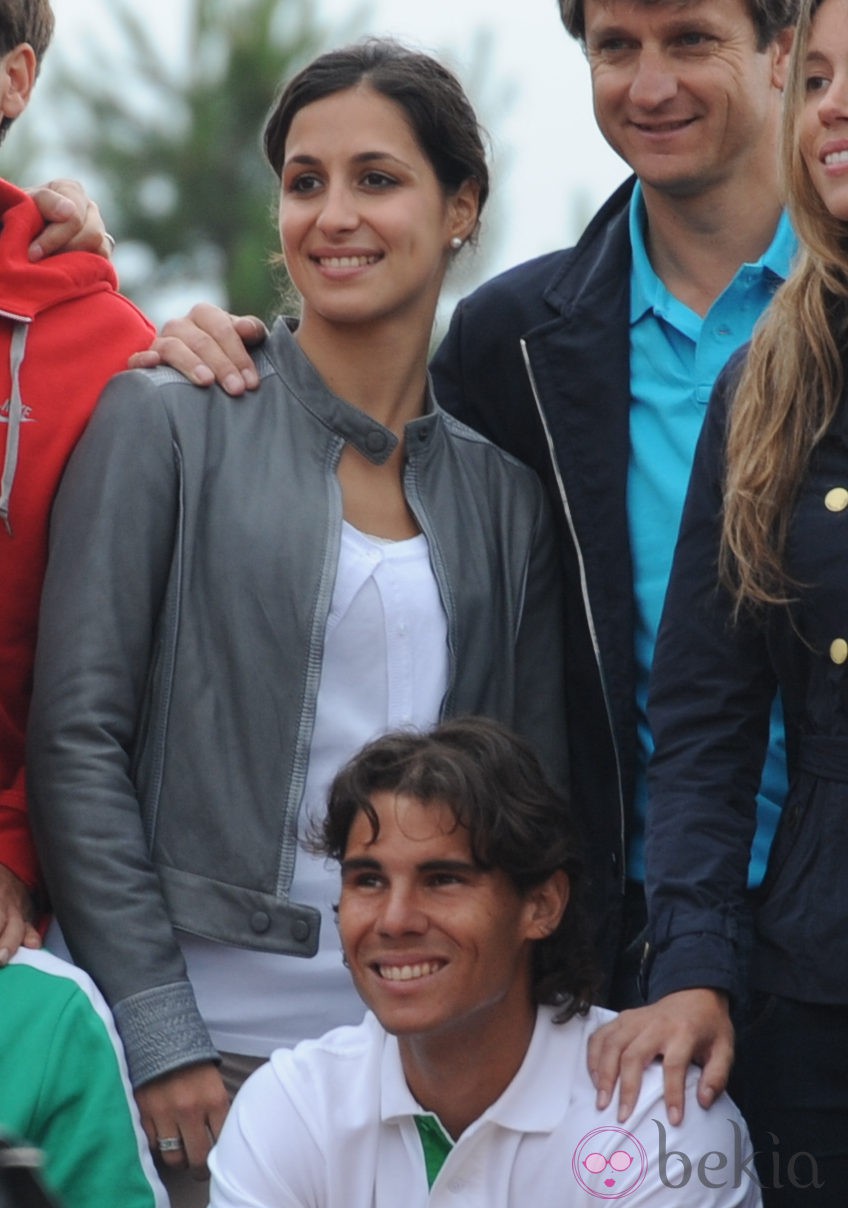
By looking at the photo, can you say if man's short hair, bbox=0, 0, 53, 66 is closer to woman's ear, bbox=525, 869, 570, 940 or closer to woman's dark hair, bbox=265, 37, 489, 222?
woman's dark hair, bbox=265, 37, 489, 222

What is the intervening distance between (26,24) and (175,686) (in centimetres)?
113

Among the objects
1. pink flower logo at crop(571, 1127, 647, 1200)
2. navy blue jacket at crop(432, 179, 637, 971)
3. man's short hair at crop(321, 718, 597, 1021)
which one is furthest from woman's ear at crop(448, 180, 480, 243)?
pink flower logo at crop(571, 1127, 647, 1200)

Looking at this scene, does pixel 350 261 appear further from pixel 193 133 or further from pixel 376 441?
pixel 193 133

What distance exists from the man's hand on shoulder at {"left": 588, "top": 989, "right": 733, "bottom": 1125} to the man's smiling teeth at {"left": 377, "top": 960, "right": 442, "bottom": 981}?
272mm

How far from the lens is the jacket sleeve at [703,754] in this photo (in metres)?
2.73

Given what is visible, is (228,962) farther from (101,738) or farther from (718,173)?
(718,173)

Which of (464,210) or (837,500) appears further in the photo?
(464,210)

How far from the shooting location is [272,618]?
10.2ft

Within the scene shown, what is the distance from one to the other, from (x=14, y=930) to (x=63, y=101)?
1339 centimetres

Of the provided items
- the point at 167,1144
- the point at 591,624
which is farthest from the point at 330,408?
the point at 167,1144

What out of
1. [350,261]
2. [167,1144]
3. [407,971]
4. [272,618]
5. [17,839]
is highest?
[350,261]

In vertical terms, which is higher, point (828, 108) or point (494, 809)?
point (828, 108)

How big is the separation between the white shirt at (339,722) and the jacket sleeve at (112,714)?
5.0 inches

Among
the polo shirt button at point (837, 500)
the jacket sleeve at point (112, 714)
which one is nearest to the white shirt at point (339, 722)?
the jacket sleeve at point (112, 714)
